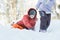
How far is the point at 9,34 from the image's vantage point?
1.68 meters

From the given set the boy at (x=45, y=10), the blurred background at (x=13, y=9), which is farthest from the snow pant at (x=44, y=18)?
the blurred background at (x=13, y=9)

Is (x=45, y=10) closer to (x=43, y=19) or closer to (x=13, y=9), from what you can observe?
(x=43, y=19)

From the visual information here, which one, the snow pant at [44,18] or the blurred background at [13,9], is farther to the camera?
the blurred background at [13,9]

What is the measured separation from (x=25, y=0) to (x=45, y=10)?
2277 mm

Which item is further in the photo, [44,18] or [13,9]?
[13,9]

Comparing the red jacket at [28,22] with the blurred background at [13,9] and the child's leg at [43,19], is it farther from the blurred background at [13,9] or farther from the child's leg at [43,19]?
the blurred background at [13,9]

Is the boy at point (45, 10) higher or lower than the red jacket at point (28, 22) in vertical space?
higher

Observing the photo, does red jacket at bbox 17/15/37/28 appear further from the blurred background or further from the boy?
the blurred background

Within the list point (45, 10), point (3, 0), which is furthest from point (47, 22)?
point (3, 0)

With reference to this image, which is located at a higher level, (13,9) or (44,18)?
(44,18)

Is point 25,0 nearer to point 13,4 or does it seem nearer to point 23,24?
point 13,4

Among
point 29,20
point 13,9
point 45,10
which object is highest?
point 45,10

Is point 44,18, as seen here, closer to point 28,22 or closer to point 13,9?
point 28,22

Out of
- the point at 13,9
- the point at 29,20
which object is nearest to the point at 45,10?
the point at 29,20
